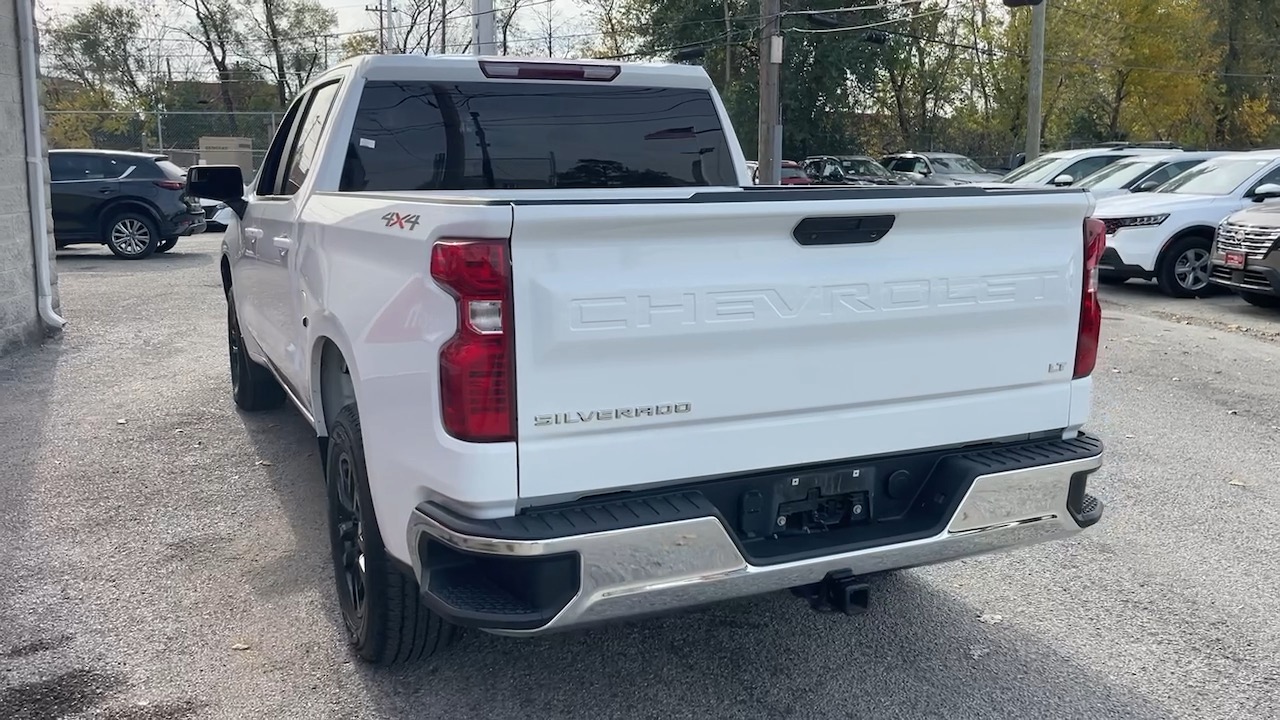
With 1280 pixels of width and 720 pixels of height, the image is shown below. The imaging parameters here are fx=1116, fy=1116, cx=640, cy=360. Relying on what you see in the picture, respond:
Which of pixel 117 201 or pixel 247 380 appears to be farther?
pixel 117 201

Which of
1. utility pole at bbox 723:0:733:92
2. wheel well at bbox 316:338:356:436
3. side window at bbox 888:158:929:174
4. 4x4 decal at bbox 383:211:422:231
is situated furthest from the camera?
utility pole at bbox 723:0:733:92

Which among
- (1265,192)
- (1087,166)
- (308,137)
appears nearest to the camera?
(308,137)

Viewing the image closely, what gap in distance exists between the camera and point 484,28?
59.4 ft

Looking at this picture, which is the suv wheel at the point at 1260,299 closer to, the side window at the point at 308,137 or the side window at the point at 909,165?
the side window at the point at 308,137

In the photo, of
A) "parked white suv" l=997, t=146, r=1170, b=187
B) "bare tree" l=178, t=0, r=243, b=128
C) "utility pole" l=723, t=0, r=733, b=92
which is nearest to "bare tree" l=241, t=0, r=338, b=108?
"bare tree" l=178, t=0, r=243, b=128

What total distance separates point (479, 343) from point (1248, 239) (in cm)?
1100

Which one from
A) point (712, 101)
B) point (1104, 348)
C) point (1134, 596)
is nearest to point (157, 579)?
point (712, 101)

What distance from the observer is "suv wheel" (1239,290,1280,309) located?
1195cm

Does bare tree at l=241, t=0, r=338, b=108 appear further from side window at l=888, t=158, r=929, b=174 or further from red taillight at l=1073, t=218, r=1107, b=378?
red taillight at l=1073, t=218, r=1107, b=378

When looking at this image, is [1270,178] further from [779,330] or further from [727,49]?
[727,49]

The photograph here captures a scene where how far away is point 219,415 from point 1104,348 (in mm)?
7444

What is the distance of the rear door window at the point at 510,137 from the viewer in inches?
186

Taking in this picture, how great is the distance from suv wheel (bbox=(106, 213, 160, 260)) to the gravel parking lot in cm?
1147

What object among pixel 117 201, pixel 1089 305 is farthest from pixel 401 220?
pixel 117 201
